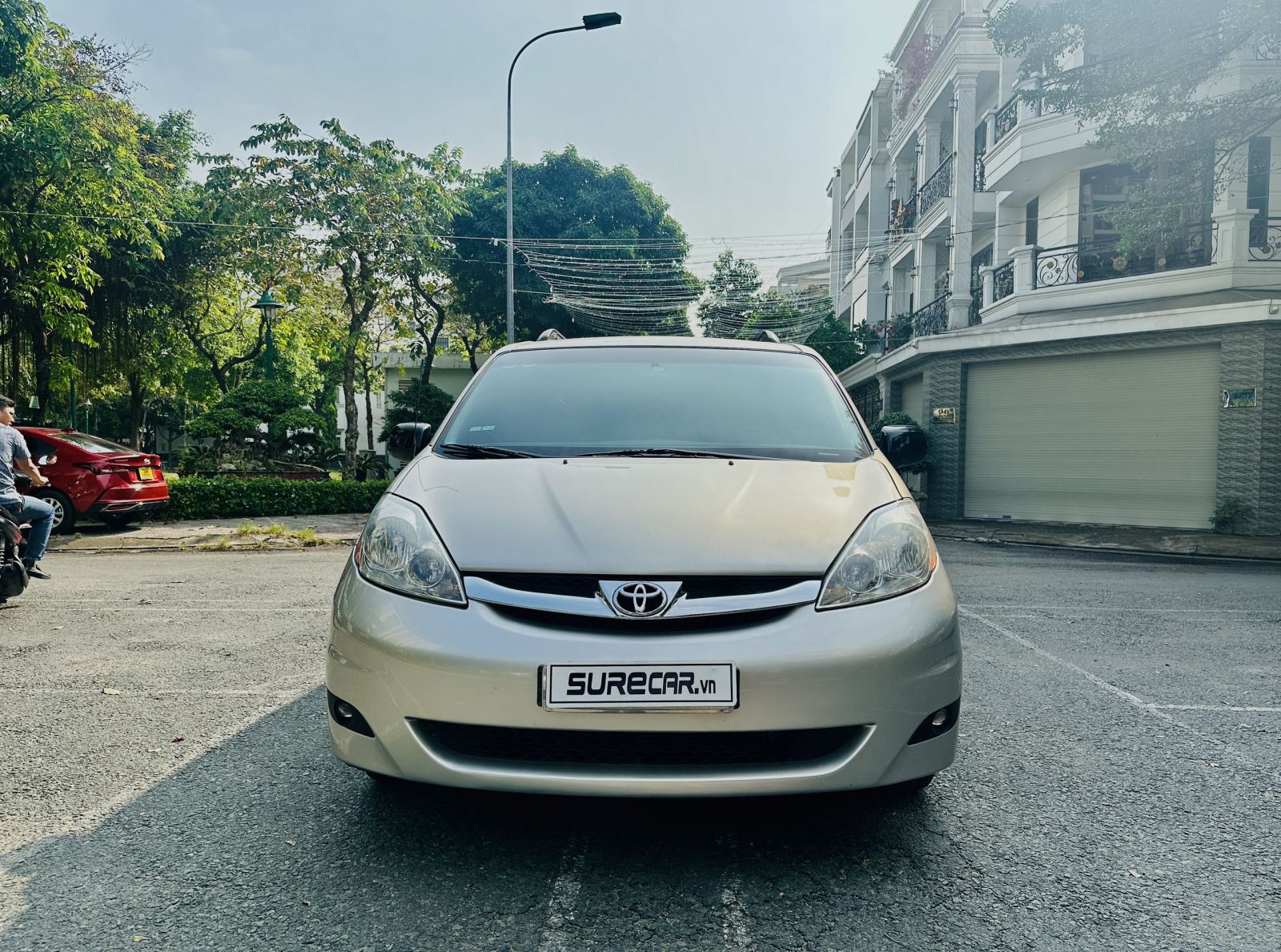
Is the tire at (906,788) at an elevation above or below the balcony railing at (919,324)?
below

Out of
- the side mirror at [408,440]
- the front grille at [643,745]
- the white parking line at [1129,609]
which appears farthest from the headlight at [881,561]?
the white parking line at [1129,609]

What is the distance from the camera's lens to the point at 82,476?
12055 millimetres

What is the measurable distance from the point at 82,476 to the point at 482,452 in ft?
35.2

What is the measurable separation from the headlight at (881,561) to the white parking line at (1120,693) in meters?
1.80

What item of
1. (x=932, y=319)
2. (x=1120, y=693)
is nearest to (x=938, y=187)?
(x=932, y=319)

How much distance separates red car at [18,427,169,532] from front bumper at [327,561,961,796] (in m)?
11.1

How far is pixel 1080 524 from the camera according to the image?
16531 millimetres

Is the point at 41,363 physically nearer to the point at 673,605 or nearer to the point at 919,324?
the point at 919,324

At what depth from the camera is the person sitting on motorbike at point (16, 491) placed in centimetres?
715

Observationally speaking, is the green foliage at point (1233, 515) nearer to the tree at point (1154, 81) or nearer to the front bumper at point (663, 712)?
A: the tree at point (1154, 81)

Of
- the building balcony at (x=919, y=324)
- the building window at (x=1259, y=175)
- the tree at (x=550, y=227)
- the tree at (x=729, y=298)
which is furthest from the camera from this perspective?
the tree at (x=729, y=298)

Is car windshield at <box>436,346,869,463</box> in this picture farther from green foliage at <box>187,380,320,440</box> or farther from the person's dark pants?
green foliage at <box>187,380,320,440</box>

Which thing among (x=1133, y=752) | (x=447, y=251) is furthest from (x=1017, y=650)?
(x=447, y=251)

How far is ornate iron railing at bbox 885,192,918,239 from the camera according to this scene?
25.7m
